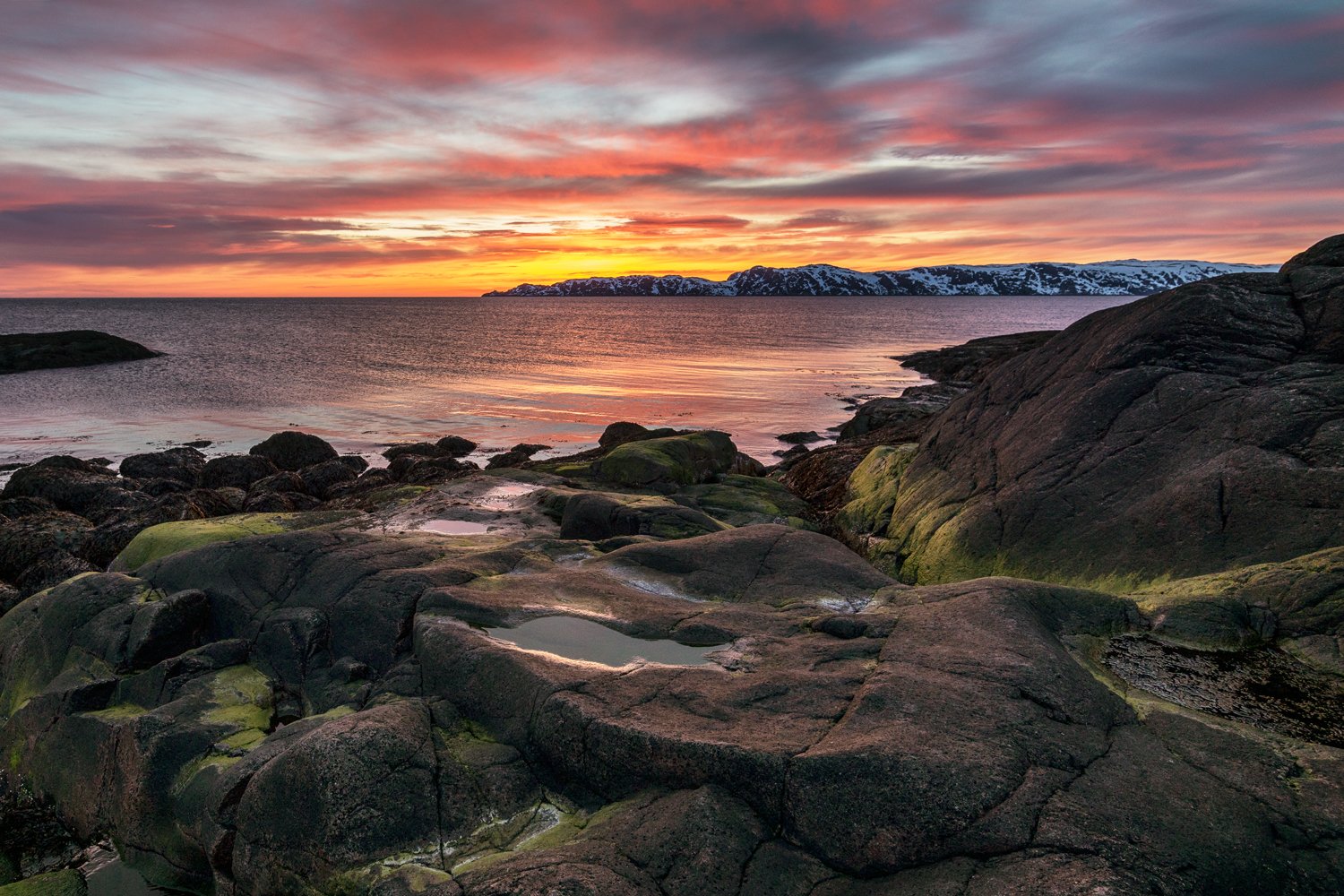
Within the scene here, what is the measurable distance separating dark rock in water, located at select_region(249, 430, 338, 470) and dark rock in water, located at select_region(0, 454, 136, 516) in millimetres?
6672

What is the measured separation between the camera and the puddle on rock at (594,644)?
9086mm

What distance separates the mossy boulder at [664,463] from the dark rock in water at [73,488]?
16.3 meters

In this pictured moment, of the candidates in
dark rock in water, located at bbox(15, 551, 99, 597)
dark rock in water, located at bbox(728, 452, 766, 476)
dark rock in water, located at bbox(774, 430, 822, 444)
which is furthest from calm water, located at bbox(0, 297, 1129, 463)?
dark rock in water, located at bbox(15, 551, 99, 597)

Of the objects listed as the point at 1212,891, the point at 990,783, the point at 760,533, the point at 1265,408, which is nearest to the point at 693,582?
the point at 760,533

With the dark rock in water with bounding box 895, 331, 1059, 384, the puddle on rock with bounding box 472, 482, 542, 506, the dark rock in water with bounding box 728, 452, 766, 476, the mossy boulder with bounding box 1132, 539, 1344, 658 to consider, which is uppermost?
the dark rock in water with bounding box 895, 331, 1059, 384

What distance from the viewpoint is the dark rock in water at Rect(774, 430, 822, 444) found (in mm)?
39169

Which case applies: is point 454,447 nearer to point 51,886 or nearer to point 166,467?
point 166,467

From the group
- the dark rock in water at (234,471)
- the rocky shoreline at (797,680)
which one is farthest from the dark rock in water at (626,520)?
the dark rock in water at (234,471)

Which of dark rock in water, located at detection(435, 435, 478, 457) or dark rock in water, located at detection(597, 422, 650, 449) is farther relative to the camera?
dark rock in water, located at detection(435, 435, 478, 457)

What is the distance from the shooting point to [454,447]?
117 feet

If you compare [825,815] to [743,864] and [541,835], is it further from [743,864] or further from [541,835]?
[541,835]

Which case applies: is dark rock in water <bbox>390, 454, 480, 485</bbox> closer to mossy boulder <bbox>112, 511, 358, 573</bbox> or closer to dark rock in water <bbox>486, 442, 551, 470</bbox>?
dark rock in water <bbox>486, 442, 551, 470</bbox>

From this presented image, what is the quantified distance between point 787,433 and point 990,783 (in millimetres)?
34820

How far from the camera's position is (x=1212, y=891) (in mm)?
5402
